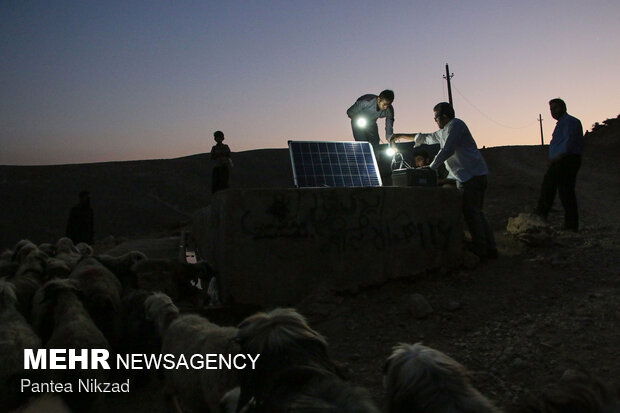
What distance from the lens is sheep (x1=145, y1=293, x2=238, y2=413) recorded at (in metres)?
2.95

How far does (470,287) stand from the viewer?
6.19 metres

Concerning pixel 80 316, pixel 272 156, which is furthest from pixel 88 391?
pixel 272 156

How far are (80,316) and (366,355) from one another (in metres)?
2.71

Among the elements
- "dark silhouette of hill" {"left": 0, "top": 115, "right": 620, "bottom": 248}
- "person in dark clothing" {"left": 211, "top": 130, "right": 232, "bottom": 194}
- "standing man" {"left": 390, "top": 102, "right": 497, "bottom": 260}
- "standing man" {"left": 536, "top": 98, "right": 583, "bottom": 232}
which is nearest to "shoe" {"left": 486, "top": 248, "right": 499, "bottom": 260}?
"standing man" {"left": 390, "top": 102, "right": 497, "bottom": 260}

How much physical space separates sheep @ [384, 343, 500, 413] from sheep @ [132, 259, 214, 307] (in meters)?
4.49

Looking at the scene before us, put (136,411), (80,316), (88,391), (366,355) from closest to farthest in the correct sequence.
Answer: (88,391) < (80,316) < (136,411) < (366,355)

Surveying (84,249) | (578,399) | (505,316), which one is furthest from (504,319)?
(84,249)

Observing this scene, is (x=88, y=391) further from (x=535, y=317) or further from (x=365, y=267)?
(x=535, y=317)

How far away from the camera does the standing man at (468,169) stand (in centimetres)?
684

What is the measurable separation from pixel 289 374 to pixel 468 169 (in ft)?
17.7

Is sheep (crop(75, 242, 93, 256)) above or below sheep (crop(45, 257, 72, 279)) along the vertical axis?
above

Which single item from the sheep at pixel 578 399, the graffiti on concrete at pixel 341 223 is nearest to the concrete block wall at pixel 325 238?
the graffiti on concrete at pixel 341 223

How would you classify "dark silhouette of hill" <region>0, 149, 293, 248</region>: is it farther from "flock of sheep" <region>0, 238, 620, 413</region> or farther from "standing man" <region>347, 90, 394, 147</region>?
"flock of sheep" <region>0, 238, 620, 413</region>

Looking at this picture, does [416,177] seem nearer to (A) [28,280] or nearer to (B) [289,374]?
(B) [289,374]
